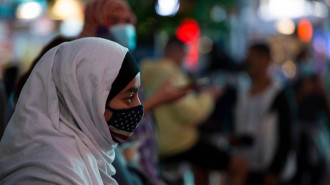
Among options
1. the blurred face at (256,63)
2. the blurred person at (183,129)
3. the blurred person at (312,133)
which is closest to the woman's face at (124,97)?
the blurred person at (183,129)

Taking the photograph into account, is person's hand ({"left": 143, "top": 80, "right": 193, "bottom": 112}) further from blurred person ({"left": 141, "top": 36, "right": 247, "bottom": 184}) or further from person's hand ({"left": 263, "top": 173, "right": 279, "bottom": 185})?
person's hand ({"left": 263, "top": 173, "right": 279, "bottom": 185})

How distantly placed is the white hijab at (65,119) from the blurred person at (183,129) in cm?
352

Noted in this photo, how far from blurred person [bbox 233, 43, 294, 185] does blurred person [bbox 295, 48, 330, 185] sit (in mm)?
2197

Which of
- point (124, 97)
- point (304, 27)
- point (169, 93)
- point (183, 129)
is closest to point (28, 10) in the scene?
point (183, 129)

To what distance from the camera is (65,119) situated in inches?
90.4

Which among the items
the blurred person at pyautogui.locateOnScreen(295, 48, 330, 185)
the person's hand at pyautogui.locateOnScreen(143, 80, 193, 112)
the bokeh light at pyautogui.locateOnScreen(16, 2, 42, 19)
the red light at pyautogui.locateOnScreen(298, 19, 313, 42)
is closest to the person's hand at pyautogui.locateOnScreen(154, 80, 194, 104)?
the person's hand at pyautogui.locateOnScreen(143, 80, 193, 112)

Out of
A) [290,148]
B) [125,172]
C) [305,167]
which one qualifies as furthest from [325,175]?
[125,172]

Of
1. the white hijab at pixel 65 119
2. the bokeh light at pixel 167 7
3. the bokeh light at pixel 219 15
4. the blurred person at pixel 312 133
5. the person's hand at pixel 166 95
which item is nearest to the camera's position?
the white hijab at pixel 65 119

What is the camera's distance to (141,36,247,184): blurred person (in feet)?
20.0

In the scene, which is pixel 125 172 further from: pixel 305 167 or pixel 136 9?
pixel 305 167

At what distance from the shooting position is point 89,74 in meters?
2.28

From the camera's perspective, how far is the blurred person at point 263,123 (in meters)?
5.97

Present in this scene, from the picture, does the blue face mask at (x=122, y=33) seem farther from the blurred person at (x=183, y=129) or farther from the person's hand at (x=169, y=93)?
the blurred person at (x=183, y=129)

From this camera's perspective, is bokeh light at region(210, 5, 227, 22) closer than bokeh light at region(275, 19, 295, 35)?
Yes
